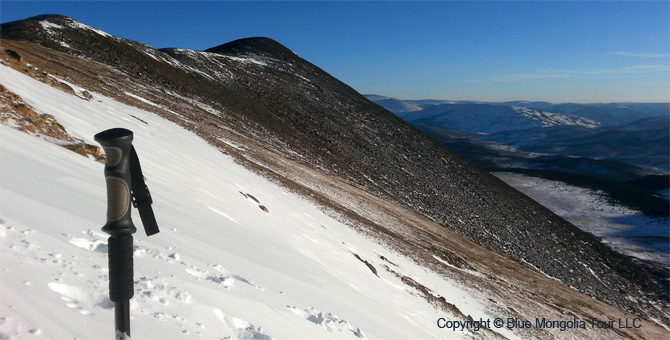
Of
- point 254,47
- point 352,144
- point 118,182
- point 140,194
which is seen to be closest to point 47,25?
point 352,144

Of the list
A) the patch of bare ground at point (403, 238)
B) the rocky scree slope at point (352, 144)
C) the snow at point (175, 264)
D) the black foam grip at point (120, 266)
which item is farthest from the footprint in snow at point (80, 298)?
the rocky scree slope at point (352, 144)

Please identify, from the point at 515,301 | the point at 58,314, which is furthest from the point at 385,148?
the point at 58,314

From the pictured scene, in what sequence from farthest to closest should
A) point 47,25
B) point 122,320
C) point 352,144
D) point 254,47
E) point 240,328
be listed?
point 254,47
point 352,144
point 47,25
point 240,328
point 122,320

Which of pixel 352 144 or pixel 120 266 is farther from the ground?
pixel 120 266

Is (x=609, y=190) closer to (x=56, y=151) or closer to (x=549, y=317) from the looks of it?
(x=549, y=317)

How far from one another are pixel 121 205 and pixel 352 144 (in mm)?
48133

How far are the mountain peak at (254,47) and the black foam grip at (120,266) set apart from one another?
74.6m

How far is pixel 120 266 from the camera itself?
7.75 feet

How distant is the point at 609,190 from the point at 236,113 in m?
89.1

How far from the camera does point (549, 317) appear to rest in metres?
19.3

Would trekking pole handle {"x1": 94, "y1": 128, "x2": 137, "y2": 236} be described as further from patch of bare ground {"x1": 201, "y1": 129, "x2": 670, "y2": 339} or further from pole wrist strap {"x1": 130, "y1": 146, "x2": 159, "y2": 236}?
patch of bare ground {"x1": 201, "y1": 129, "x2": 670, "y2": 339}

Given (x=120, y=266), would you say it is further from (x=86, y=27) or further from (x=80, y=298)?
(x=86, y=27)

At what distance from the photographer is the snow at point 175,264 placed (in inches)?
143

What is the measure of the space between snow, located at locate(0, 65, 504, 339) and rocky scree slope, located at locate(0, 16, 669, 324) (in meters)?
12.7
